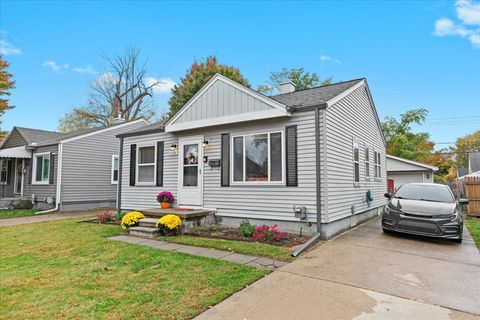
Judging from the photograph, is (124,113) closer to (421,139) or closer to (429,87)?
(429,87)

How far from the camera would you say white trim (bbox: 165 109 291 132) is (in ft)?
22.6

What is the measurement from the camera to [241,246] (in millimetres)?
5621

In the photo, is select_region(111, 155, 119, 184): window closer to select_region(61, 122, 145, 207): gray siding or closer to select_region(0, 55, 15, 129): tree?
select_region(61, 122, 145, 207): gray siding

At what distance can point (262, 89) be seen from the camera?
30906mm

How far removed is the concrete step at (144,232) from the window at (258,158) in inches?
101

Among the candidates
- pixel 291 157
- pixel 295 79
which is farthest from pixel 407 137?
pixel 291 157

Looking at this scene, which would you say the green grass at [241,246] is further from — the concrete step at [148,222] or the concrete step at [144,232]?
the concrete step at [148,222]

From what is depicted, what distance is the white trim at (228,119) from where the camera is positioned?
6886 mm

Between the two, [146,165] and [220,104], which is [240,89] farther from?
[146,165]

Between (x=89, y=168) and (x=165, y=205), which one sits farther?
(x=89, y=168)

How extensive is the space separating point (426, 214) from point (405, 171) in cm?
1274

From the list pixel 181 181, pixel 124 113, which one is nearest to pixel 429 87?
pixel 181 181

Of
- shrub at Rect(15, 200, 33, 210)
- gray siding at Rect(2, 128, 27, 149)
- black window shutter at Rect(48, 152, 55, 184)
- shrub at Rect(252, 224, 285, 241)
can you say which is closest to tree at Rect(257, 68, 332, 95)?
black window shutter at Rect(48, 152, 55, 184)

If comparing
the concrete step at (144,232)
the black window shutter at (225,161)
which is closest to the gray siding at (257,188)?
the black window shutter at (225,161)
